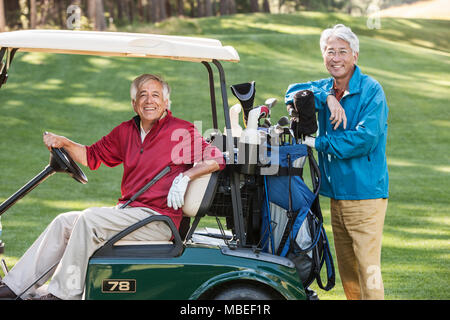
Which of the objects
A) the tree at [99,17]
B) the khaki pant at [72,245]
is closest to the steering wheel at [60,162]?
the khaki pant at [72,245]

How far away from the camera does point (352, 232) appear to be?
3549 mm

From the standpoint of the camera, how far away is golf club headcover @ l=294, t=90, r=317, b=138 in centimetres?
340

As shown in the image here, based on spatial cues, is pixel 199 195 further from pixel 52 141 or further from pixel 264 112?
pixel 52 141

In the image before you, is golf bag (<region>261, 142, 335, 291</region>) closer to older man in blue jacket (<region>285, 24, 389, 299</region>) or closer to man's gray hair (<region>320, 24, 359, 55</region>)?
older man in blue jacket (<region>285, 24, 389, 299</region>)

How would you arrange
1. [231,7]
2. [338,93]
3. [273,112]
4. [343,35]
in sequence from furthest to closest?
[231,7]
[273,112]
[338,93]
[343,35]

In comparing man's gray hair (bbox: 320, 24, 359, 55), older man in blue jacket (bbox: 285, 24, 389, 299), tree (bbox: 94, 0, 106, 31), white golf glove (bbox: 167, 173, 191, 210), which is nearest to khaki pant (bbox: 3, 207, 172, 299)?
white golf glove (bbox: 167, 173, 191, 210)

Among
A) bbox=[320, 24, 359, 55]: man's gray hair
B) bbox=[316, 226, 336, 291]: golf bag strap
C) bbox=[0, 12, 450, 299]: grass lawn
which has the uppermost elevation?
bbox=[320, 24, 359, 55]: man's gray hair

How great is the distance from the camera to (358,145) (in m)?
3.38

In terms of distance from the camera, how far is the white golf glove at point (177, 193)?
3131mm

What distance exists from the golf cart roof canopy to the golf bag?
626mm

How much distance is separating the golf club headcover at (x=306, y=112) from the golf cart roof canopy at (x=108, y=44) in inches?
17.3

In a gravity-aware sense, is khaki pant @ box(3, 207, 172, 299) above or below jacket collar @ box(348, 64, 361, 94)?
below

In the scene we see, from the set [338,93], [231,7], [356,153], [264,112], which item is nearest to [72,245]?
[264,112]

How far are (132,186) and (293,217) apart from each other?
862mm
